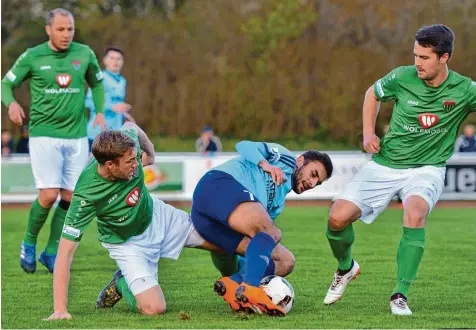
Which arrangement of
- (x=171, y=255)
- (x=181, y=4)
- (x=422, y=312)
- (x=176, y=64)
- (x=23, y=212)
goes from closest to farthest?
1. (x=422, y=312)
2. (x=171, y=255)
3. (x=23, y=212)
4. (x=176, y=64)
5. (x=181, y=4)

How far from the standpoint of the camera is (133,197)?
22.0 ft

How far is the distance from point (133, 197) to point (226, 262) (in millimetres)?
987

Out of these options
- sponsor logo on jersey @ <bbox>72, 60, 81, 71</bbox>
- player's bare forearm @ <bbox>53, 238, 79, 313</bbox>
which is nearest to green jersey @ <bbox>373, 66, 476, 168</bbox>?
player's bare forearm @ <bbox>53, 238, 79, 313</bbox>

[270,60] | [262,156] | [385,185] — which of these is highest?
[262,156]

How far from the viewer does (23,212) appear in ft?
58.3

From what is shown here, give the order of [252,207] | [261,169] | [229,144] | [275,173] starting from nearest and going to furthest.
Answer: [252,207] < [275,173] < [261,169] < [229,144]

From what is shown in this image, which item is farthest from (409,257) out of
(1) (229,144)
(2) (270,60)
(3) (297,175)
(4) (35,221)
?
(2) (270,60)

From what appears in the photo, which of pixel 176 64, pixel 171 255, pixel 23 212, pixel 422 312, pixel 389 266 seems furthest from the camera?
pixel 176 64

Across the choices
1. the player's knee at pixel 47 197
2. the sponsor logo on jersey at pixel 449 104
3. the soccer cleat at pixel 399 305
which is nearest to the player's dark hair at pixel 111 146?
the soccer cleat at pixel 399 305

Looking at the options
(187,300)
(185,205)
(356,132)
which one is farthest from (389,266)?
(356,132)

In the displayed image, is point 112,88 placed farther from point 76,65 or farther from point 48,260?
point 48,260

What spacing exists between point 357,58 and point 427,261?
18.8 metres

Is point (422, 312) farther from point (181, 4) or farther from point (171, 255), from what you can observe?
point (181, 4)

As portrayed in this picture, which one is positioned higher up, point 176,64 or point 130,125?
point 130,125
